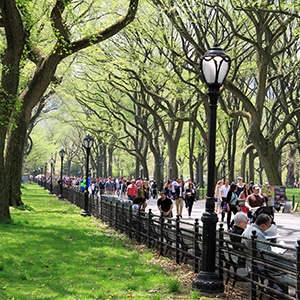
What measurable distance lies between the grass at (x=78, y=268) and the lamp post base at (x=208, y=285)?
181mm

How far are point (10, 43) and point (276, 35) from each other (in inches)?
495

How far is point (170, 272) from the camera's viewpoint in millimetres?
11141

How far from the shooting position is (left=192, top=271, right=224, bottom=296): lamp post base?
342 inches

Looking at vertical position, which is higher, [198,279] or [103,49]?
[103,49]

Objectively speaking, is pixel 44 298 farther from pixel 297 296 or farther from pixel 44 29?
pixel 44 29

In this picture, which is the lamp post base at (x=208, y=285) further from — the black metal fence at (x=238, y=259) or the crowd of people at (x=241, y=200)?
A: the crowd of people at (x=241, y=200)

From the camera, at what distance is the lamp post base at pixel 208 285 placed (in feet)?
28.5

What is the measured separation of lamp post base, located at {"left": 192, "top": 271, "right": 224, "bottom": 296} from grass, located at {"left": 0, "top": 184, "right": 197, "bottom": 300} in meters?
0.18

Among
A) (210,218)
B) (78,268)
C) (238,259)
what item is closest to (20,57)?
(78,268)

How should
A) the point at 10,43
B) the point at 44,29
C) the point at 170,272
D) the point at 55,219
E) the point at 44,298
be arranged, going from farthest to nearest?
the point at 44,29 < the point at 55,219 < the point at 10,43 < the point at 170,272 < the point at 44,298

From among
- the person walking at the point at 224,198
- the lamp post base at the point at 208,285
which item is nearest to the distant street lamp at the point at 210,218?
the lamp post base at the point at 208,285

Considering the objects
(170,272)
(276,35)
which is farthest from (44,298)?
(276,35)

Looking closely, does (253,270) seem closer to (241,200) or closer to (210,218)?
(210,218)

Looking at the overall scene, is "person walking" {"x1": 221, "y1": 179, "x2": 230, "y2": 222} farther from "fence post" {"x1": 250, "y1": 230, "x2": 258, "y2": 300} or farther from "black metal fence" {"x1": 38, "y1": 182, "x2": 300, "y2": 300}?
"fence post" {"x1": 250, "y1": 230, "x2": 258, "y2": 300}
